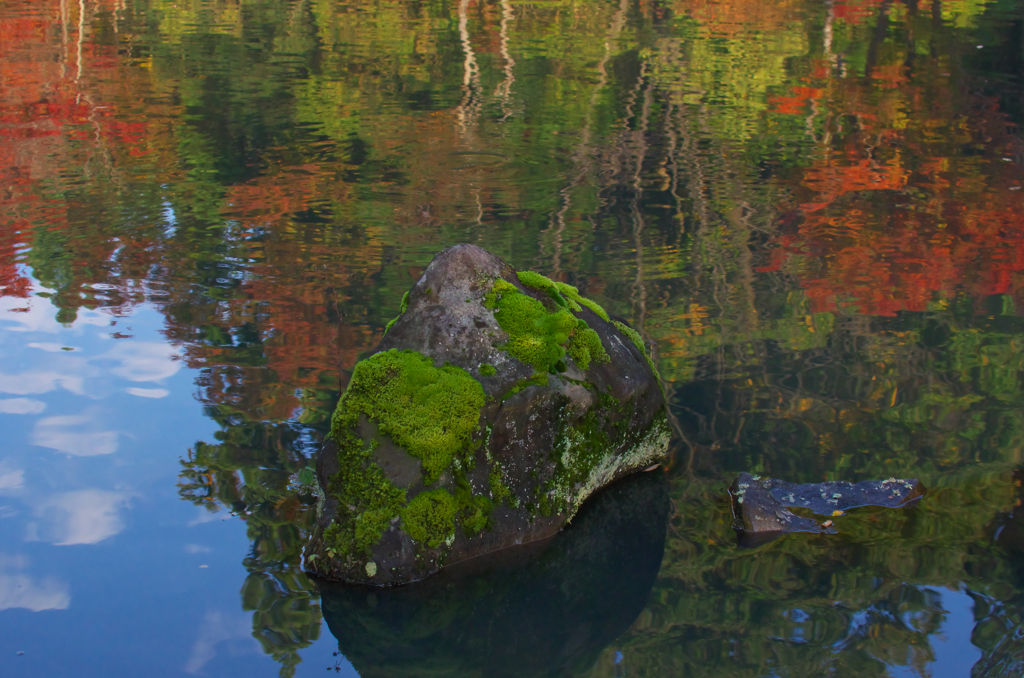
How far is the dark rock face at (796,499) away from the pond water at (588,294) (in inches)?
4.0

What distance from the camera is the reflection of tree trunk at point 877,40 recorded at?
60.2 ft

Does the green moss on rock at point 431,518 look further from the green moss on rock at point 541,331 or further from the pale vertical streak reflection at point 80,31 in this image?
the pale vertical streak reflection at point 80,31

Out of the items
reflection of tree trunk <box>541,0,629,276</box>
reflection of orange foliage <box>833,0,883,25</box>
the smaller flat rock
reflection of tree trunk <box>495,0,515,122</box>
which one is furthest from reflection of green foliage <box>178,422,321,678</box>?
reflection of orange foliage <box>833,0,883,25</box>

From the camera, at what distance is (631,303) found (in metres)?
7.60

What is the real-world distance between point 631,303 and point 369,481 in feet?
12.5

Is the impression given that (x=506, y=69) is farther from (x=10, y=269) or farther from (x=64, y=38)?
(x=10, y=269)

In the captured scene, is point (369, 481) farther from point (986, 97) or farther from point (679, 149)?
point (986, 97)

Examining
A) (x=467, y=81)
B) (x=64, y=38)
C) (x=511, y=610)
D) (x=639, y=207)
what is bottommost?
(x=511, y=610)

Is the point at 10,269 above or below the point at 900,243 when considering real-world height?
below

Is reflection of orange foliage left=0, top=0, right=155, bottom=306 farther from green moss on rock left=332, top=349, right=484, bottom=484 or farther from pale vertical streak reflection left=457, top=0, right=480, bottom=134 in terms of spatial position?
pale vertical streak reflection left=457, top=0, right=480, bottom=134

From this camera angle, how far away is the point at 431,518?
4.37 metres

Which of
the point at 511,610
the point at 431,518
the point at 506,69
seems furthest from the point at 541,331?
the point at 506,69

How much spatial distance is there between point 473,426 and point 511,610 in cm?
96

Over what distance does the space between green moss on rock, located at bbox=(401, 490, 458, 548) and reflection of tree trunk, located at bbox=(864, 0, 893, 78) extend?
639 inches
